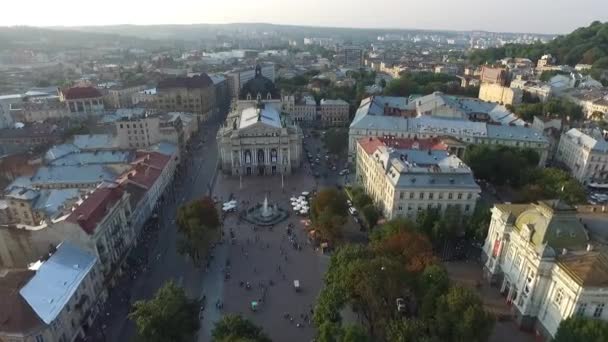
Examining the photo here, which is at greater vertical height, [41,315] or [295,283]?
[41,315]

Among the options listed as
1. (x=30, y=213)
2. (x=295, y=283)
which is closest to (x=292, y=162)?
(x=295, y=283)

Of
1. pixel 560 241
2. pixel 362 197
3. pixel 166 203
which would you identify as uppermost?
pixel 560 241

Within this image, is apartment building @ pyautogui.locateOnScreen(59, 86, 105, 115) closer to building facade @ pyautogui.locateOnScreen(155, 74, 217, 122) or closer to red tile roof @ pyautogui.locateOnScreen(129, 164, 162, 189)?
building facade @ pyautogui.locateOnScreen(155, 74, 217, 122)

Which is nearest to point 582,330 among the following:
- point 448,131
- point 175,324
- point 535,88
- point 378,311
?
point 378,311

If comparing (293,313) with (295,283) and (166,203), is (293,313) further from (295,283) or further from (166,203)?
(166,203)

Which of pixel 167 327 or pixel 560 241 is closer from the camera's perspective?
pixel 167 327

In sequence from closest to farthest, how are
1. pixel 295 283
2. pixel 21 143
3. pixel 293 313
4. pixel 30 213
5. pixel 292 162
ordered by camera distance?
1. pixel 293 313
2. pixel 295 283
3. pixel 30 213
4. pixel 292 162
5. pixel 21 143

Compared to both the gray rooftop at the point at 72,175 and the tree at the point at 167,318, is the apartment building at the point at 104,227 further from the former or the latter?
the gray rooftop at the point at 72,175

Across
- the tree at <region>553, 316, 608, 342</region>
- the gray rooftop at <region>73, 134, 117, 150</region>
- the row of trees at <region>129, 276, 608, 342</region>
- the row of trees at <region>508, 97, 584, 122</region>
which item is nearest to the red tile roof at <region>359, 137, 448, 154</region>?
the row of trees at <region>129, 276, 608, 342</region>
